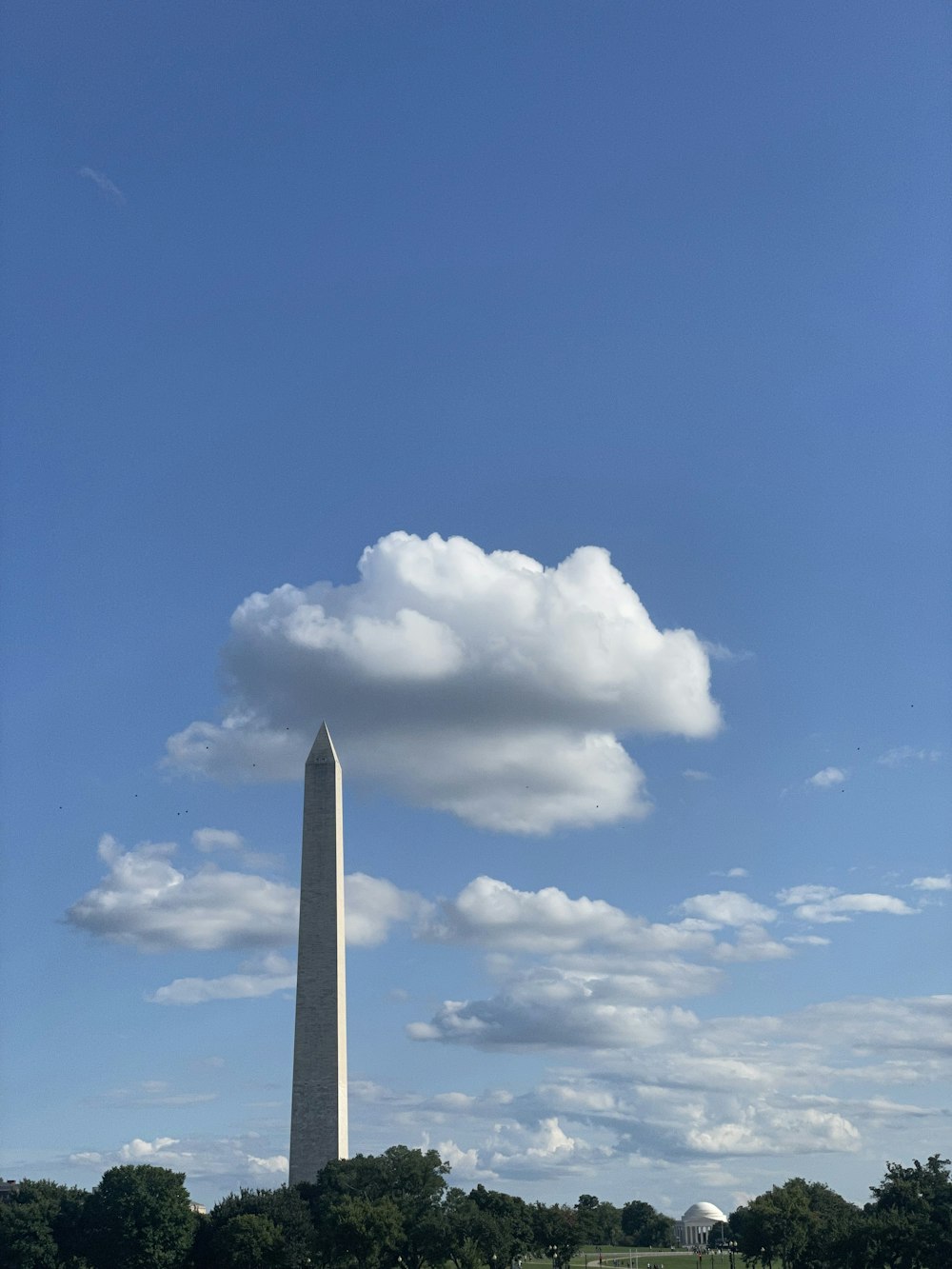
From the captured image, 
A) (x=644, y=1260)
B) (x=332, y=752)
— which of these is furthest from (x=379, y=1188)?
(x=644, y=1260)

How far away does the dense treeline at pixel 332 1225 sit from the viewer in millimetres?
88750

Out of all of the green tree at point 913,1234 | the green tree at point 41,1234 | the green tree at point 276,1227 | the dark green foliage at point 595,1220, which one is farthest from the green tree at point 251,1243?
the dark green foliage at point 595,1220

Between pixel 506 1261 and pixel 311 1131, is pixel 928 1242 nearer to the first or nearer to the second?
pixel 506 1261

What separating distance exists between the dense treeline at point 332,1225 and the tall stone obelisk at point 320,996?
2.16 meters

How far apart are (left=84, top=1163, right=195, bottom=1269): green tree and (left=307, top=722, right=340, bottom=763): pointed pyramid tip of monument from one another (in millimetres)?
28184

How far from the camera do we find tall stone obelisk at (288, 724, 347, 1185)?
95500 mm

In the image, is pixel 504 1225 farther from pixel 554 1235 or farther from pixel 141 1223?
pixel 554 1235

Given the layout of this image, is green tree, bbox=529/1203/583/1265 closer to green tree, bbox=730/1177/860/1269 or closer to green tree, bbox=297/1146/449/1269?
green tree, bbox=730/1177/860/1269

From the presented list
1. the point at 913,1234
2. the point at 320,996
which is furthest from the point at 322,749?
the point at 913,1234

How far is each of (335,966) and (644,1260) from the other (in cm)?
8103

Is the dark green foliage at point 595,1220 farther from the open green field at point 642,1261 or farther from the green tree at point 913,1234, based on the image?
the green tree at point 913,1234

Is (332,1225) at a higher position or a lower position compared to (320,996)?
lower

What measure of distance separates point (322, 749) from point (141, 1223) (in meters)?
31.3

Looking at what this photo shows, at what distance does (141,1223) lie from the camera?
9475 cm
